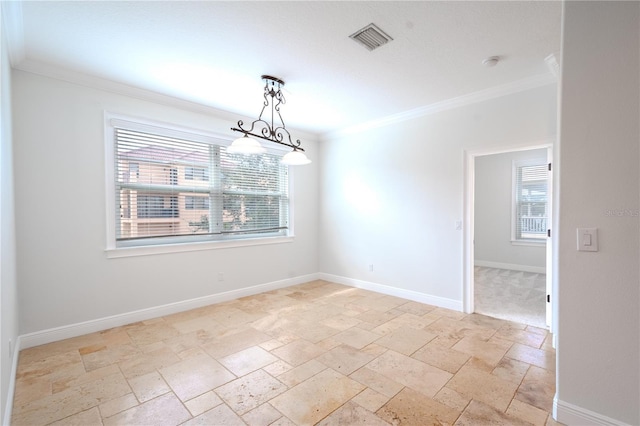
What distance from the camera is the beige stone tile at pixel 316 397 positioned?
6.32ft

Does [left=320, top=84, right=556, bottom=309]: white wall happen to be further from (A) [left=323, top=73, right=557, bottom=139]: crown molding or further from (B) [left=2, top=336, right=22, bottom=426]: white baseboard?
(B) [left=2, top=336, right=22, bottom=426]: white baseboard

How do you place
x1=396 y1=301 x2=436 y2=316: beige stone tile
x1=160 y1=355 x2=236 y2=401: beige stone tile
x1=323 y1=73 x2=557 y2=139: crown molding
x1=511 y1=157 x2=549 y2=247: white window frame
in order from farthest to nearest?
x1=511 y1=157 x2=549 y2=247: white window frame → x1=396 y1=301 x2=436 y2=316: beige stone tile → x1=323 y1=73 x2=557 y2=139: crown molding → x1=160 y1=355 x2=236 y2=401: beige stone tile

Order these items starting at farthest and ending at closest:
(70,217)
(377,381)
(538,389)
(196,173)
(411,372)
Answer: (196,173)
(70,217)
(411,372)
(377,381)
(538,389)

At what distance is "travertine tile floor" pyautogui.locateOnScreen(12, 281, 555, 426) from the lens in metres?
1.93

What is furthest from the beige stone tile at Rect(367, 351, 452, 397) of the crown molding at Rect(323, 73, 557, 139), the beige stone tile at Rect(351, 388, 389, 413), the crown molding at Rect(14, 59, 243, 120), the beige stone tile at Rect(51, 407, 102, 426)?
the crown molding at Rect(14, 59, 243, 120)

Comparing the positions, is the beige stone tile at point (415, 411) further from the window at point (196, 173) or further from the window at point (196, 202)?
the window at point (196, 173)

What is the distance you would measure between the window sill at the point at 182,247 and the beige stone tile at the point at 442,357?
9.31 ft

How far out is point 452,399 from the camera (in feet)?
6.77

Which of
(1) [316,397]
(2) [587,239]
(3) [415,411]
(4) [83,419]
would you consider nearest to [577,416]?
(3) [415,411]

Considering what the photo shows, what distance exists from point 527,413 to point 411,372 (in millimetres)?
776

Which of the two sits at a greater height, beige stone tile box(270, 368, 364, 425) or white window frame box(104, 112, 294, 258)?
white window frame box(104, 112, 294, 258)

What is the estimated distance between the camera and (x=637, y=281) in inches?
64.1

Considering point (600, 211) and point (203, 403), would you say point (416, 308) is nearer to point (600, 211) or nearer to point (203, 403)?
point (600, 211)

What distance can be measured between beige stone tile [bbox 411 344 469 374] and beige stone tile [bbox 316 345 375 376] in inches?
18.2
